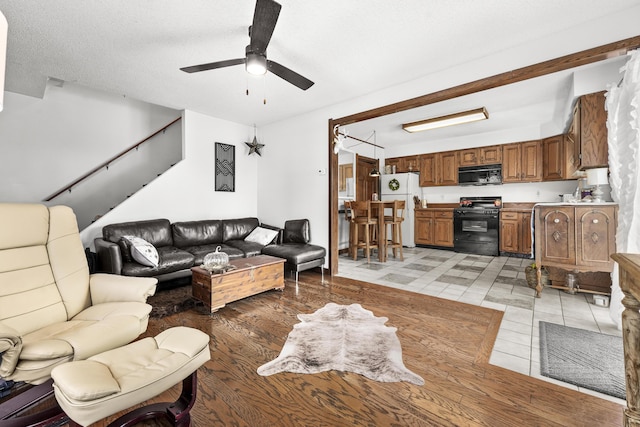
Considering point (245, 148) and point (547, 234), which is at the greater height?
point (245, 148)

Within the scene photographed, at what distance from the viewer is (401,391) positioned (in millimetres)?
1600

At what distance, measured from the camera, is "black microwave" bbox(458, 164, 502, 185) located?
19.1ft

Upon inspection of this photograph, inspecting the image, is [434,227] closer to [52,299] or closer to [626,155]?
[626,155]

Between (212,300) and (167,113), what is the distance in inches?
170

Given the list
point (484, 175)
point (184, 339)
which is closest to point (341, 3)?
point (184, 339)

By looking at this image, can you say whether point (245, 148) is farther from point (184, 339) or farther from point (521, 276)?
point (521, 276)

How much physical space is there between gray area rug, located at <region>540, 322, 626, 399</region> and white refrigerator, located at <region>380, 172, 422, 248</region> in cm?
455

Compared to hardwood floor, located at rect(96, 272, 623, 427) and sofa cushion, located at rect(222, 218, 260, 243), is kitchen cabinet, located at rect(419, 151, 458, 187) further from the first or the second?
hardwood floor, located at rect(96, 272, 623, 427)

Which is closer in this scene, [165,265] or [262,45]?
[262,45]

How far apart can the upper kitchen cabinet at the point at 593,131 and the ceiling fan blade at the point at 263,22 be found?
11.4ft

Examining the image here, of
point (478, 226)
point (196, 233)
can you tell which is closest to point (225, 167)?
point (196, 233)

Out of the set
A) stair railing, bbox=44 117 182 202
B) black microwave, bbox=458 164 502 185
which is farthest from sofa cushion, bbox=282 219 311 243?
black microwave, bbox=458 164 502 185

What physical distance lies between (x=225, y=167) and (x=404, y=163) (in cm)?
455

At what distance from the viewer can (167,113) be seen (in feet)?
17.4
